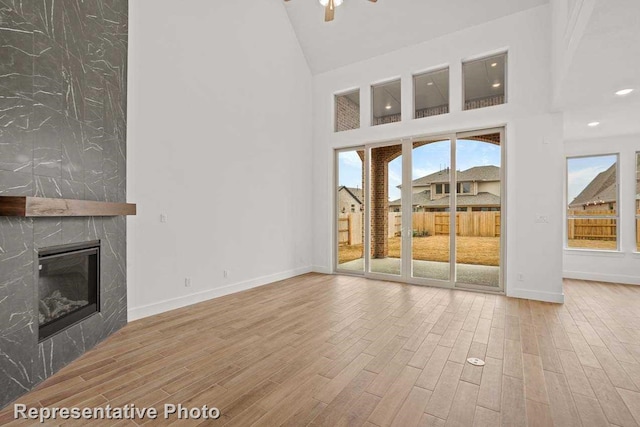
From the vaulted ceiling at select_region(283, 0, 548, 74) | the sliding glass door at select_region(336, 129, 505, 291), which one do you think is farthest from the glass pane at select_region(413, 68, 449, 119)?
the vaulted ceiling at select_region(283, 0, 548, 74)

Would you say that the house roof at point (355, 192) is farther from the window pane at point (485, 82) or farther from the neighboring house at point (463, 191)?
the window pane at point (485, 82)

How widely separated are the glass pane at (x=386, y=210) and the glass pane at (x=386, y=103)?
575 millimetres

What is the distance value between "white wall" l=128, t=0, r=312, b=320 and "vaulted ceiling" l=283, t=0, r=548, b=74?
0.35m

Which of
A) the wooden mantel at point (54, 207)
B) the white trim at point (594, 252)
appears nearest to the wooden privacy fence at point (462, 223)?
the white trim at point (594, 252)

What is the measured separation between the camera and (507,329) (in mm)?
3385

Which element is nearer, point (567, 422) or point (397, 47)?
point (567, 422)

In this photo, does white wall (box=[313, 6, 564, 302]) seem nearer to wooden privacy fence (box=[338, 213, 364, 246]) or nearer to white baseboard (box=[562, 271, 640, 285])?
wooden privacy fence (box=[338, 213, 364, 246])

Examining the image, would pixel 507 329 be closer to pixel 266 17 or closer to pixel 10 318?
pixel 10 318

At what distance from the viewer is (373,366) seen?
99.3 inches

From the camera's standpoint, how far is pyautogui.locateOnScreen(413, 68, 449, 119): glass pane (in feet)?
18.0

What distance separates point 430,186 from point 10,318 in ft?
18.3

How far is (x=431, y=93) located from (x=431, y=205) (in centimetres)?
214

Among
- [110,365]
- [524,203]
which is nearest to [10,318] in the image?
[110,365]

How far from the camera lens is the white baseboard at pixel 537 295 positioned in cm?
444
